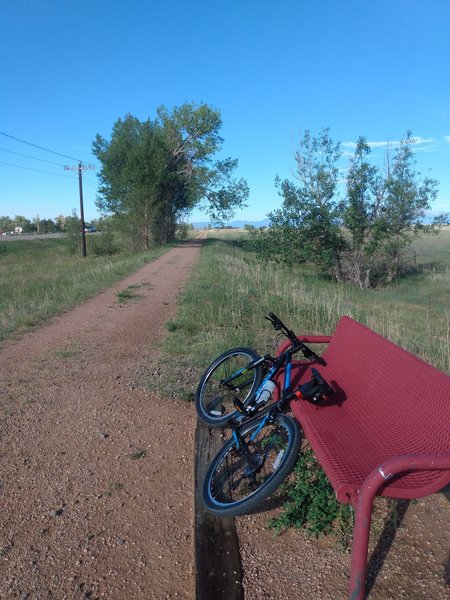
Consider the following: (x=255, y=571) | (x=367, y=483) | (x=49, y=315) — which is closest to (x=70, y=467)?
(x=255, y=571)

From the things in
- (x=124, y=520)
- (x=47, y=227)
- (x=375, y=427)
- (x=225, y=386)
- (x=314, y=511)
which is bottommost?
(x=124, y=520)

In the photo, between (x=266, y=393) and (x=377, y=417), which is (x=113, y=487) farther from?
(x=377, y=417)

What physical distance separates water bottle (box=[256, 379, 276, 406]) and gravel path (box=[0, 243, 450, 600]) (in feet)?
2.20

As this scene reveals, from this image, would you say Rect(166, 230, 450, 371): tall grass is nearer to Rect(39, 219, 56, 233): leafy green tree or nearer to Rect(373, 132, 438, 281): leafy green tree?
Rect(373, 132, 438, 281): leafy green tree

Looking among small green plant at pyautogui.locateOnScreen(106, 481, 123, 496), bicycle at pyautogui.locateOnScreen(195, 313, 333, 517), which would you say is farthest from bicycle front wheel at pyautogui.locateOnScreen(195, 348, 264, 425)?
small green plant at pyautogui.locateOnScreen(106, 481, 123, 496)

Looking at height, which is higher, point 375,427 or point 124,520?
point 375,427

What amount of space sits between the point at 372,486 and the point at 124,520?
1568 mm

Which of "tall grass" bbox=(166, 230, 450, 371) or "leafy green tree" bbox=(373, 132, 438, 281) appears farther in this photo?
"leafy green tree" bbox=(373, 132, 438, 281)

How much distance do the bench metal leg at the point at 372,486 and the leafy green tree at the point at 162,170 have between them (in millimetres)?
35212

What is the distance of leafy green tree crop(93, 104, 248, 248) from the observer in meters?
36.7

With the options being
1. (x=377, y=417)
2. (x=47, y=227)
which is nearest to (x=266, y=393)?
(x=377, y=417)

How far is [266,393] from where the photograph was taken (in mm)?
3676

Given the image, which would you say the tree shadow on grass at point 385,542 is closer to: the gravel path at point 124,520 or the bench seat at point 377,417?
the gravel path at point 124,520

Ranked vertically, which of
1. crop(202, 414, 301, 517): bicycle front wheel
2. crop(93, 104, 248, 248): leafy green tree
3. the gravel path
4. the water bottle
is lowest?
the gravel path
